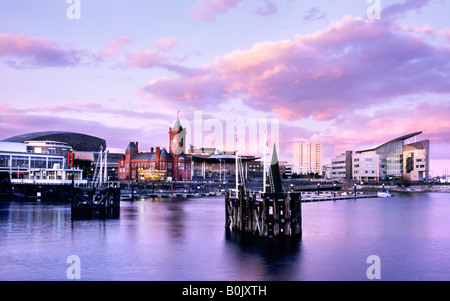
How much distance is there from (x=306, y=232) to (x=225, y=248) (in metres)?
14.2

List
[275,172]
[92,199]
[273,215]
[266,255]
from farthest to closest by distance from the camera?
[92,199] → [275,172] → [273,215] → [266,255]

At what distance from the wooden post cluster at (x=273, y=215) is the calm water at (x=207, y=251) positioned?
135 centimetres

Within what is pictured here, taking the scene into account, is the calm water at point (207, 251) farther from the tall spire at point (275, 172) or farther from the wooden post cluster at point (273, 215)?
the tall spire at point (275, 172)

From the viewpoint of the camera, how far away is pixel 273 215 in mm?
39812

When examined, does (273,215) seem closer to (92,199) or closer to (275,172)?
(275,172)

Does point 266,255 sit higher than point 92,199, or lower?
lower

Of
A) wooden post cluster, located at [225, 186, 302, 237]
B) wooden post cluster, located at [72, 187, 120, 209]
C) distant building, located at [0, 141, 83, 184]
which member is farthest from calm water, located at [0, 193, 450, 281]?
distant building, located at [0, 141, 83, 184]

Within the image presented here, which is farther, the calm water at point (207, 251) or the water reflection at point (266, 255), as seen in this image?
the calm water at point (207, 251)

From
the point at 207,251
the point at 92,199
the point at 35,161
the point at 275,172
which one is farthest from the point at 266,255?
the point at 35,161

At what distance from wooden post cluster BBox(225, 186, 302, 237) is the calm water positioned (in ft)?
4.44

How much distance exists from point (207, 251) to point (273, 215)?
6.57 metres

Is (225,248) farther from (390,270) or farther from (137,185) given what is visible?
(137,185)

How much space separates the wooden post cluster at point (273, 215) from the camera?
38.9 metres

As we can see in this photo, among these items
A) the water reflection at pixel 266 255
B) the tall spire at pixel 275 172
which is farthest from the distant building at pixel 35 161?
the water reflection at pixel 266 255
